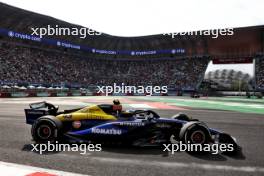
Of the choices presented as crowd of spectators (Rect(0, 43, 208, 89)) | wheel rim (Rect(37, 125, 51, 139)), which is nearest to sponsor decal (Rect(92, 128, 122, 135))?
wheel rim (Rect(37, 125, 51, 139))

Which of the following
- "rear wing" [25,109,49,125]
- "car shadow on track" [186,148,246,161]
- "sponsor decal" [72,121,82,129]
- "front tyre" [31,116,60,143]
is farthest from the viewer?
"rear wing" [25,109,49,125]

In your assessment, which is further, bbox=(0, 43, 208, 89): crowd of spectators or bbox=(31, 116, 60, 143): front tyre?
bbox=(0, 43, 208, 89): crowd of spectators

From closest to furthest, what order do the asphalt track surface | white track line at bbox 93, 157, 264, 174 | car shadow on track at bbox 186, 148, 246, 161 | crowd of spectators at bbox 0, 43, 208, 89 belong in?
the asphalt track surface → white track line at bbox 93, 157, 264, 174 → car shadow on track at bbox 186, 148, 246, 161 → crowd of spectators at bbox 0, 43, 208, 89

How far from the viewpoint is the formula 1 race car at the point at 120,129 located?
5828 mm

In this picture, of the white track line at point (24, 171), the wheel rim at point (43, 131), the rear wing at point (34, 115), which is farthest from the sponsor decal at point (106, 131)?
the white track line at point (24, 171)

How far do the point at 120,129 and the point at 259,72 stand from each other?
50.7 meters

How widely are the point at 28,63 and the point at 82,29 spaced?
15066mm

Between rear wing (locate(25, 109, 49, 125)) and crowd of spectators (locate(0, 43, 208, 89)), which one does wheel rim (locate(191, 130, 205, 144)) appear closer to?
rear wing (locate(25, 109, 49, 125))

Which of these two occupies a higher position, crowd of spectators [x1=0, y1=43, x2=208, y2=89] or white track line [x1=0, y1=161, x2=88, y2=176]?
crowd of spectators [x1=0, y1=43, x2=208, y2=89]

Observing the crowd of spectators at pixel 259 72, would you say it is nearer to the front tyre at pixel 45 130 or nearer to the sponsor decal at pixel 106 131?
the sponsor decal at pixel 106 131

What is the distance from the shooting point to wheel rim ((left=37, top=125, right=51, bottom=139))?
633 cm

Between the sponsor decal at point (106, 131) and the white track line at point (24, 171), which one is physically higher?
the sponsor decal at point (106, 131)

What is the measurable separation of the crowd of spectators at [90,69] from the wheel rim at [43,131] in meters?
35.9

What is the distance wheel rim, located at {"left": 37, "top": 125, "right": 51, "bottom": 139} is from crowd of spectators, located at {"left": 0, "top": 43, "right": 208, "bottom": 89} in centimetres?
3585
